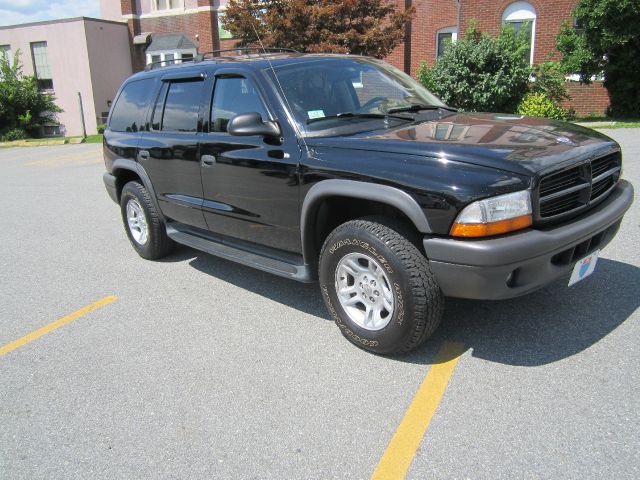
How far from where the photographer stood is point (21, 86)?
2486 centimetres

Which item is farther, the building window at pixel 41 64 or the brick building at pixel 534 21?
the building window at pixel 41 64

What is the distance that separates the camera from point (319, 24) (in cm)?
1455

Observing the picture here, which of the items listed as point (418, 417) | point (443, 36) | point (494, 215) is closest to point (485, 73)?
point (443, 36)

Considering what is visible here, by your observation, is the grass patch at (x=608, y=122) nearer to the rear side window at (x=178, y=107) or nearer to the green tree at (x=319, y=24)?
the green tree at (x=319, y=24)

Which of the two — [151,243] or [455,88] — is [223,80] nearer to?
[151,243]

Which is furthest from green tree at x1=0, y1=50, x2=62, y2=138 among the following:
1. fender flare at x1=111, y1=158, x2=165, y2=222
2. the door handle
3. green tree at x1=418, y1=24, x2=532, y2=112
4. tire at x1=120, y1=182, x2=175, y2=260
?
the door handle

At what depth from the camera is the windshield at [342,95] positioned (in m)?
3.74

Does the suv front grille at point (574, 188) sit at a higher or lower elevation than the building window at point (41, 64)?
lower

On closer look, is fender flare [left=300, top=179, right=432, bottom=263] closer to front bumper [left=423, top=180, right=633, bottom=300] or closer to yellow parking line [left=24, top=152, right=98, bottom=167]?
front bumper [left=423, top=180, right=633, bottom=300]

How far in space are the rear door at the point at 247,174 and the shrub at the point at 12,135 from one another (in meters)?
23.6

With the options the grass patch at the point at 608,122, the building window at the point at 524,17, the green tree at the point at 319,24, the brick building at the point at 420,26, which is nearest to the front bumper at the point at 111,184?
the green tree at the point at 319,24

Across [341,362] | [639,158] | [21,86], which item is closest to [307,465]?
[341,362]

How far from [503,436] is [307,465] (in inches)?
38.1

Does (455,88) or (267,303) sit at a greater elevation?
(455,88)
